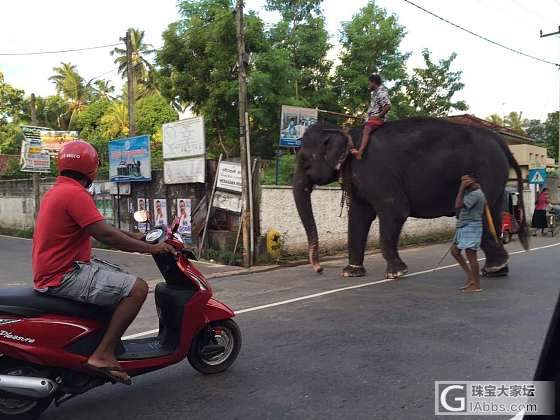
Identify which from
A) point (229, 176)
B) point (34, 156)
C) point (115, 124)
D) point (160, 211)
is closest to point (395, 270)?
point (229, 176)

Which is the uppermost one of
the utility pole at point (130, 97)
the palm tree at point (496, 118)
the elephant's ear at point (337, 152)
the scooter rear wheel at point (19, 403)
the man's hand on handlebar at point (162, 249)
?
the palm tree at point (496, 118)

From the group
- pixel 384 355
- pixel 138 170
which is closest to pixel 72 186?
pixel 384 355

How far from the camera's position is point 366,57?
73.3 feet

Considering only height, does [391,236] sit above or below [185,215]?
below

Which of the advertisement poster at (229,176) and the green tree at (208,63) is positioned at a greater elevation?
the green tree at (208,63)

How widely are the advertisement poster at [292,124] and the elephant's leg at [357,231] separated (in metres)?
5.36

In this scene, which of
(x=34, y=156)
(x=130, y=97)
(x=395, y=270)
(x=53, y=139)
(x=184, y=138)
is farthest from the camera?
(x=53, y=139)

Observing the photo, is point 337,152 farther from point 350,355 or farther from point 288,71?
point 288,71

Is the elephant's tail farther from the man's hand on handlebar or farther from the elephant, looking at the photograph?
the man's hand on handlebar

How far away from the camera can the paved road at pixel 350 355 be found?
12.0ft

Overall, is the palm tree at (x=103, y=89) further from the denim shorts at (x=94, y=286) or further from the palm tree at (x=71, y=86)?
the denim shorts at (x=94, y=286)

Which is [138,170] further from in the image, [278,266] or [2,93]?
[2,93]

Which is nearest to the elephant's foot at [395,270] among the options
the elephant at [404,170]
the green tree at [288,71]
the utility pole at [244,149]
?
the elephant at [404,170]

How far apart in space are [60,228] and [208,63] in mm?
15606
